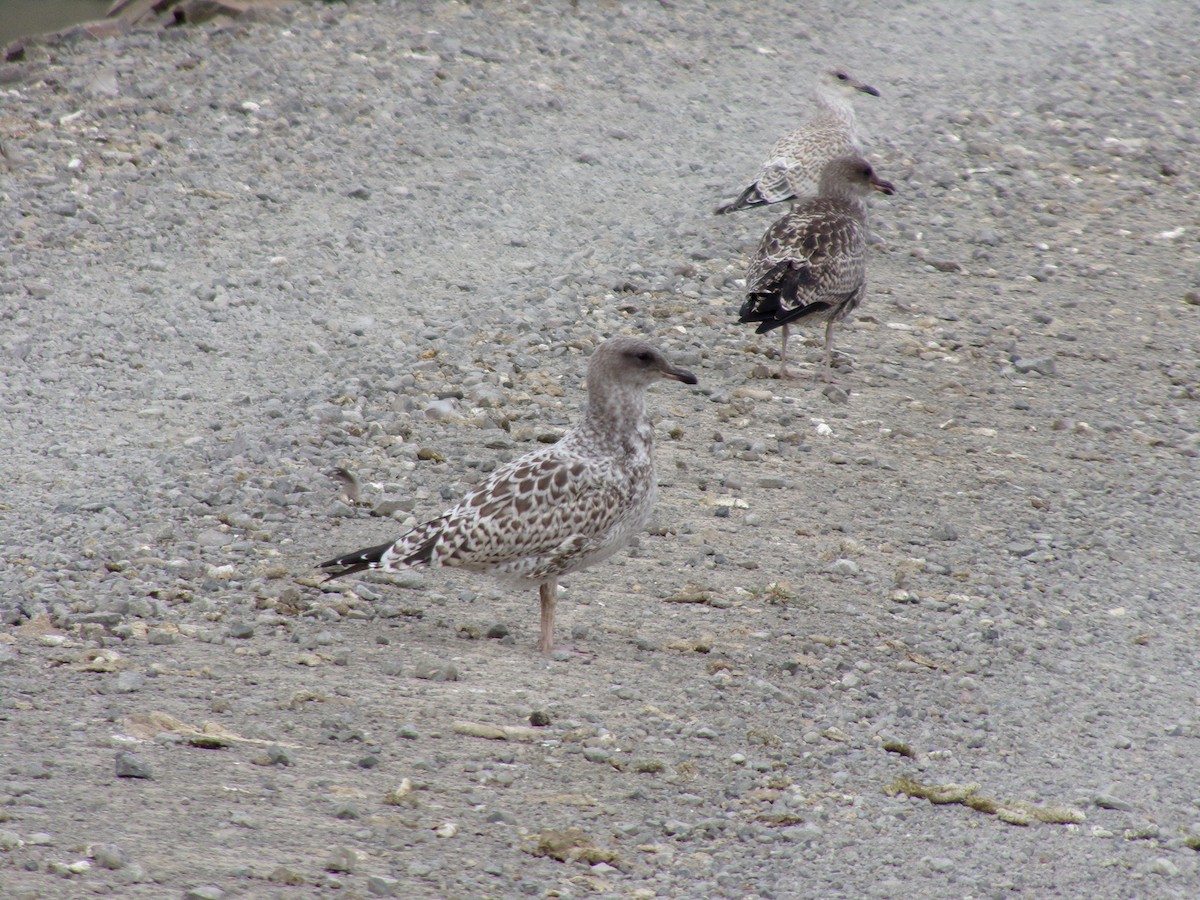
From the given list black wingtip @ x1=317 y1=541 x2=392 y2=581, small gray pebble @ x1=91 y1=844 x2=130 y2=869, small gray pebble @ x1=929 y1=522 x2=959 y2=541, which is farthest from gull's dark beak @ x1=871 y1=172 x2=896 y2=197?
small gray pebble @ x1=91 y1=844 x2=130 y2=869

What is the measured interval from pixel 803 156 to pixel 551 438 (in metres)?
4.70

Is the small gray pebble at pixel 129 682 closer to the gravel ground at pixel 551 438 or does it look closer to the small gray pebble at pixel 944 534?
the gravel ground at pixel 551 438

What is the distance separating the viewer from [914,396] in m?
9.12

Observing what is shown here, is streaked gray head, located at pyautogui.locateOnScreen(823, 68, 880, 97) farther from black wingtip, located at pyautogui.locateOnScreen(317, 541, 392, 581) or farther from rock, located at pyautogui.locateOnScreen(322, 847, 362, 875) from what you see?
rock, located at pyautogui.locateOnScreen(322, 847, 362, 875)

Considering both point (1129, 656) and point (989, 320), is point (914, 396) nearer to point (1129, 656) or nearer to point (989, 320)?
point (989, 320)

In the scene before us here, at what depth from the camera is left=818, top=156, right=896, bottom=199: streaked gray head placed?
995 cm

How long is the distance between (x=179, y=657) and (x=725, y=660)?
7.00 ft

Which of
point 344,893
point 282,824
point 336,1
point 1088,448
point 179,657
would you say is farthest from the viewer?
point 336,1

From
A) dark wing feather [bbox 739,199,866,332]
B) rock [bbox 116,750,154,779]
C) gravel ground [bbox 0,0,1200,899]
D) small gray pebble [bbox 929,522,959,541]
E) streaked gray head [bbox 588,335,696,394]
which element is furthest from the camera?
dark wing feather [bbox 739,199,866,332]

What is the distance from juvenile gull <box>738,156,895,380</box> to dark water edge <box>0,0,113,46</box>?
11.6 meters

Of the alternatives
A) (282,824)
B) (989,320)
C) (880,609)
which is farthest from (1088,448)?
(282,824)

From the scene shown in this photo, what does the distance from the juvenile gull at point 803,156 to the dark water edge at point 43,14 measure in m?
9.97

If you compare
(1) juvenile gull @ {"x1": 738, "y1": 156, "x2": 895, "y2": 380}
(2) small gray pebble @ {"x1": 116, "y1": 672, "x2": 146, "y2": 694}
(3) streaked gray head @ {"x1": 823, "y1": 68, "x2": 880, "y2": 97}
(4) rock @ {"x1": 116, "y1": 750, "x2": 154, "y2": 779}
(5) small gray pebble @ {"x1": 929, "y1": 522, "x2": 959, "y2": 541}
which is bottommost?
(2) small gray pebble @ {"x1": 116, "y1": 672, "x2": 146, "y2": 694}

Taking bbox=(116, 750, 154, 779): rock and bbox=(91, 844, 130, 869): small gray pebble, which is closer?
bbox=(91, 844, 130, 869): small gray pebble
